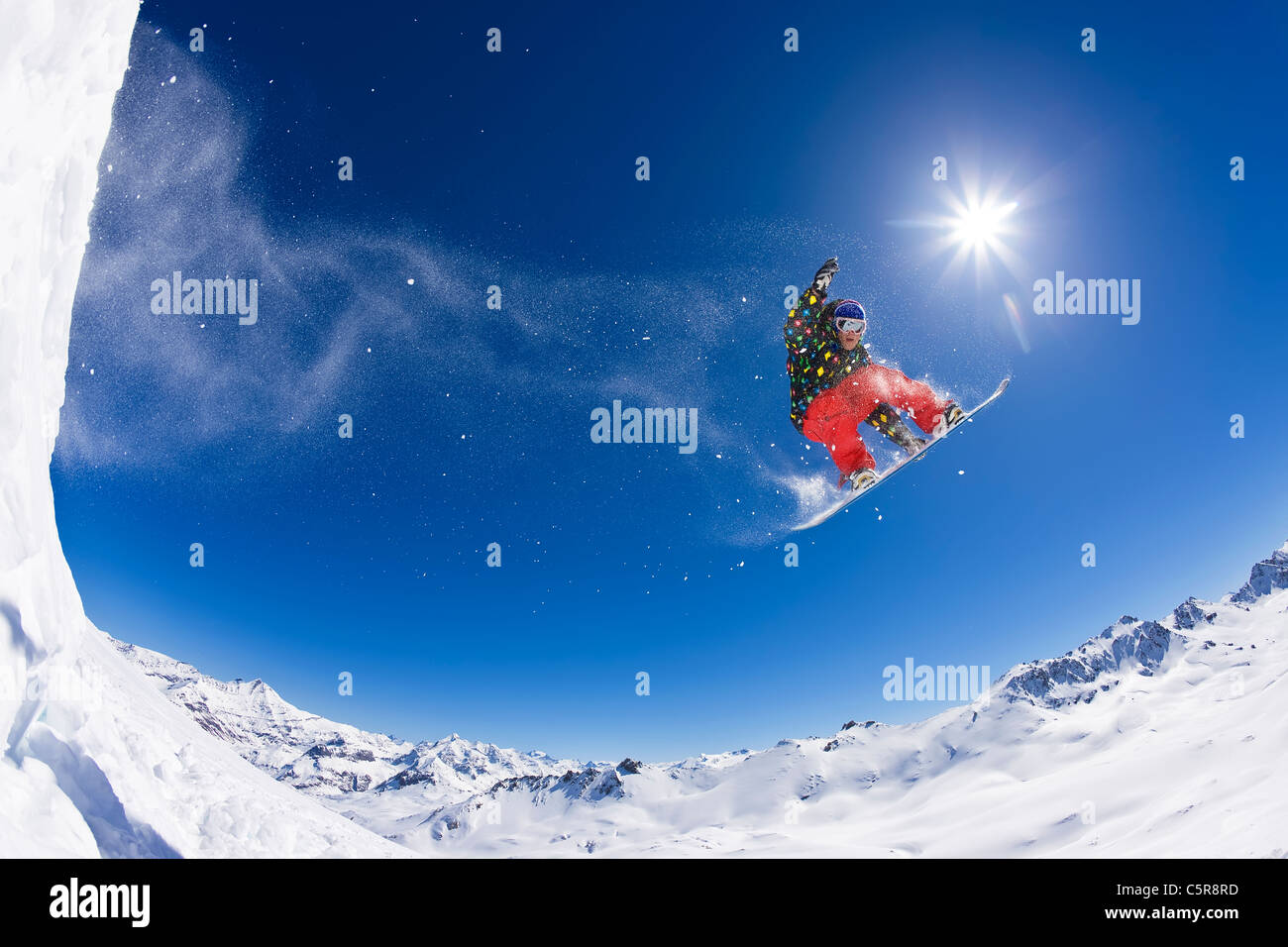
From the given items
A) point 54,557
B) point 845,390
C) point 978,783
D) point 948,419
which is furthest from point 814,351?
point 978,783

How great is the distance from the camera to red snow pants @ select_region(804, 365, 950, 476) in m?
9.10

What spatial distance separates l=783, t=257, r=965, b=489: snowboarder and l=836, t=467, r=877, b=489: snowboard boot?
15 mm

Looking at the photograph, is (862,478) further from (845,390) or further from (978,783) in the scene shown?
(978,783)

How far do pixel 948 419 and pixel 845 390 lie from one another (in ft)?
6.02

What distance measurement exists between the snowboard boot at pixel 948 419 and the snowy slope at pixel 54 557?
1028 centimetres

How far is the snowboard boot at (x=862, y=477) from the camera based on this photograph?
9383 millimetres

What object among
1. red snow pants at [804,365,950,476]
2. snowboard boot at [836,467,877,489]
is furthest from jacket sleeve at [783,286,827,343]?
snowboard boot at [836,467,877,489]

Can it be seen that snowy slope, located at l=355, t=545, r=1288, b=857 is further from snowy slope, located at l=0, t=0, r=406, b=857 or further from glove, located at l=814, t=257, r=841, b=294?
snowy slope, located at l=0, t=0, r=406, b=857

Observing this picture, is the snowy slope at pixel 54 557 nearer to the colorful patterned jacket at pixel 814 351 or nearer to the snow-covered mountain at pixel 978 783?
the colorful patterned jacket at pixel 814 351

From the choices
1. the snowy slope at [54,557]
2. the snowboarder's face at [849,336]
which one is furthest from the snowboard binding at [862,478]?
the snowy slope at [54,557]
